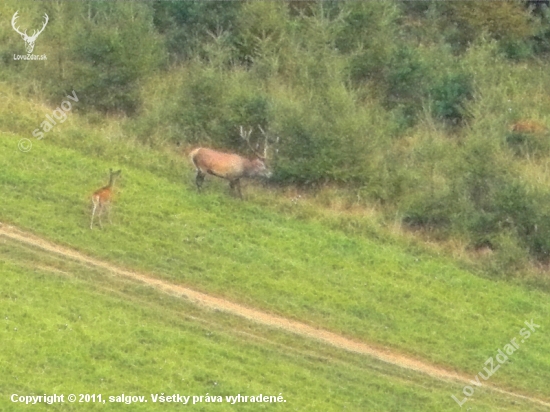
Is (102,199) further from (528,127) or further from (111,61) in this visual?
(528,127)

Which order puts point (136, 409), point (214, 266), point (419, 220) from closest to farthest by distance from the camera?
point (136, 409) < point (214, 266) < point (419, 220)

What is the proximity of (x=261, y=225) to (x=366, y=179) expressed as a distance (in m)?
3.73

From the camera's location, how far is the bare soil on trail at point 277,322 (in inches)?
629

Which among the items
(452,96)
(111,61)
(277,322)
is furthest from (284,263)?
(452,96)

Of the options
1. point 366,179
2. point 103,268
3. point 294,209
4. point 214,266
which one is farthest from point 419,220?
point 103,268

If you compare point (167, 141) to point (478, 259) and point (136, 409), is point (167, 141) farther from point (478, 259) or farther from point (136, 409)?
point (136, 409)

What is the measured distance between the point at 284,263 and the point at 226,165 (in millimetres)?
2635

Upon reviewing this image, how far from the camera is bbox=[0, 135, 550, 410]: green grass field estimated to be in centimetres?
1675

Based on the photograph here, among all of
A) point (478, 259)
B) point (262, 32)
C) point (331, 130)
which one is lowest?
point (478, 259)

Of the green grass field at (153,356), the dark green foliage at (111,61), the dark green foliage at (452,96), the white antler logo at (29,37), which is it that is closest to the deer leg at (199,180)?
the green grass field at (153,356)

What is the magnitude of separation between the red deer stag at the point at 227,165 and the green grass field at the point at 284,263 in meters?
0.49

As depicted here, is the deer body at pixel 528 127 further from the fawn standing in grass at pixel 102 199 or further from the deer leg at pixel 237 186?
the fawn standing in grass at pixel 102 199

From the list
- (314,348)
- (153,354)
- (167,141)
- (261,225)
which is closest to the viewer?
(153,354)

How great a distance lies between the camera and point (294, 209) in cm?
2058
